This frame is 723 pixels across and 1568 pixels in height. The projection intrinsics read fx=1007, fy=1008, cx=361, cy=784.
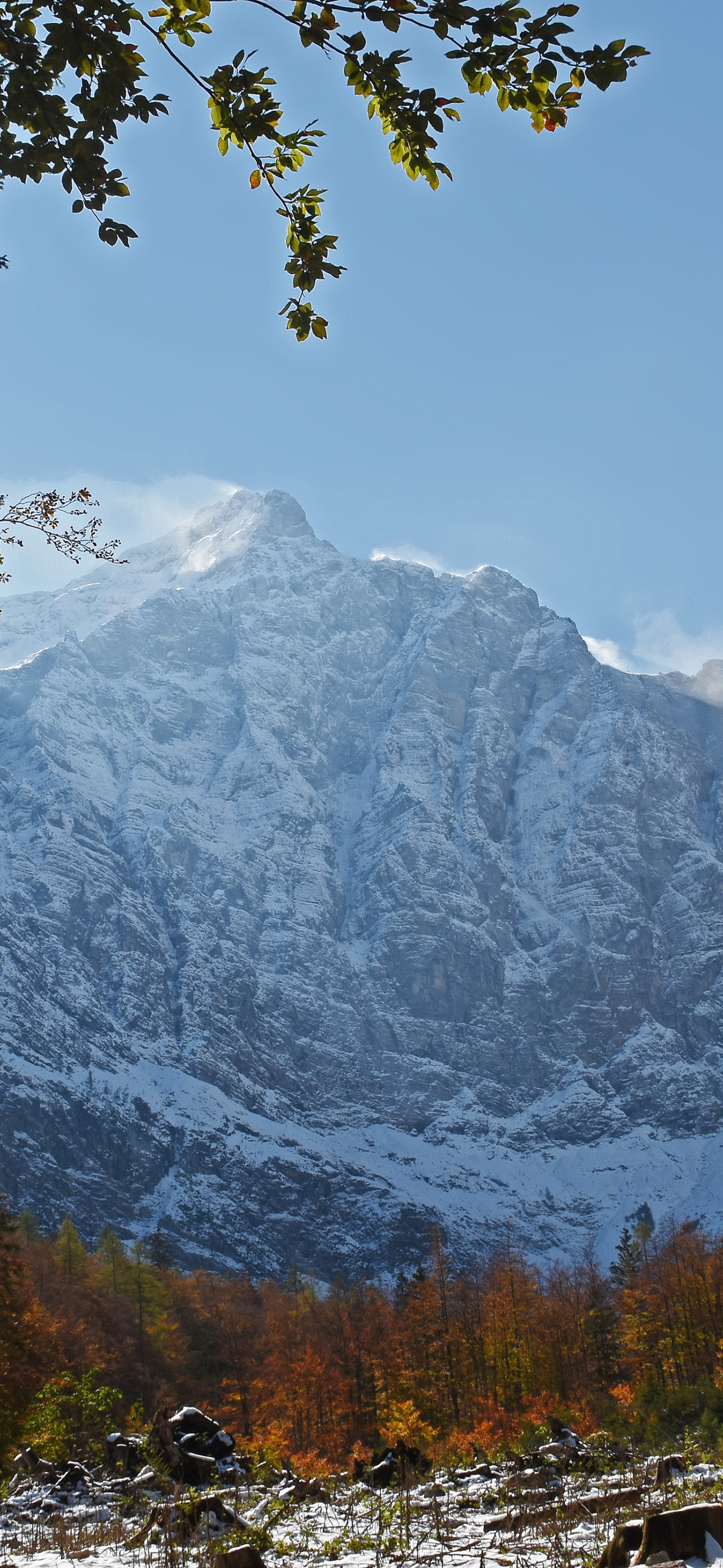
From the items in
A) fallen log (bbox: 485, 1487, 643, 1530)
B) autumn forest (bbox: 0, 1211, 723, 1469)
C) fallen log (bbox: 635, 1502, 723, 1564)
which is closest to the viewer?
fallen log (bbox: 635, 1502, 723, 1564)

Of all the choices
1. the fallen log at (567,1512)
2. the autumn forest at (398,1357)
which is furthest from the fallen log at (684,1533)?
the autumn forest at (398,1357)

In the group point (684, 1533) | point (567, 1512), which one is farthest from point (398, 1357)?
point (684, 1533)

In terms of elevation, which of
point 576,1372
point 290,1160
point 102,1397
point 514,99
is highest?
point 290,1160

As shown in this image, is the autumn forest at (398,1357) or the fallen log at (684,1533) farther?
the autumn forest at (398,1357)

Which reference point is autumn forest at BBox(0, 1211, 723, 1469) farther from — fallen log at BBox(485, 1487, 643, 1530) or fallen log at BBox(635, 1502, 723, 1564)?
fallen log at BBox(635, 1502, 723, 1564)

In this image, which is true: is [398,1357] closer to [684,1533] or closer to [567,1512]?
A: [567,1512]

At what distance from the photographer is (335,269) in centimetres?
458

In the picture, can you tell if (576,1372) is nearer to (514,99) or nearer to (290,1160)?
(514,99)

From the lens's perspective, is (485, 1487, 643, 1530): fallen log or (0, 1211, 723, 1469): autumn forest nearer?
(485, 1487, 643, 1530): fallen log

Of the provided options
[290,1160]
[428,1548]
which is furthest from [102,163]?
[290,1160]

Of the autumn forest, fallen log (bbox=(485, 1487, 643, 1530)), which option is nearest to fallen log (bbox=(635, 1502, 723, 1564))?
fallen log (bbox=(485, 1487, 643, 1530))

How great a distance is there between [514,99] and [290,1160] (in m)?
203

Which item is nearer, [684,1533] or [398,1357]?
[684,1533]

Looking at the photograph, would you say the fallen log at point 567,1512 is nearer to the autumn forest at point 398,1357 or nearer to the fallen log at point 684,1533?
the fallen log at point 684,1533
